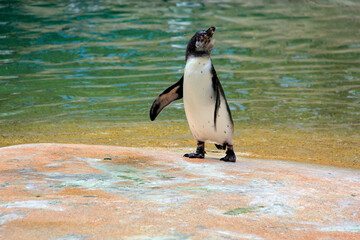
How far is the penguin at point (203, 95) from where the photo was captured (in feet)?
12.4

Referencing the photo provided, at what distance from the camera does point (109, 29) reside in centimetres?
1642

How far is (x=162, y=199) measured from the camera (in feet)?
8.13

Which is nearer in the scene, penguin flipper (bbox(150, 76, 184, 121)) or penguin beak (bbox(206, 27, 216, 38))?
penguin beak (bbox(206, 27, 216, 38))

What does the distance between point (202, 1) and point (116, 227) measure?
64.7ft

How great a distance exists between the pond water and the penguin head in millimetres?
1699

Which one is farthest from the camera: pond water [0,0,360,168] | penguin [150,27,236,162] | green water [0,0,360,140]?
green water [0,0,360,140]

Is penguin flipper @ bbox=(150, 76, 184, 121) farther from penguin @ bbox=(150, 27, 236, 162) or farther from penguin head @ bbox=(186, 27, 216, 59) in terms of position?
penguin head @ bbox=(186, 27, 216, 59)

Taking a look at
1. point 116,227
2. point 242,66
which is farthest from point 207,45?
point 242,66

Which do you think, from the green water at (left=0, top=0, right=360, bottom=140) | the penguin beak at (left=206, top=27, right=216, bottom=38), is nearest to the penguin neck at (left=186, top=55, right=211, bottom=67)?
the penguin beak at (left=206, top=27, right=216, bottom=38)

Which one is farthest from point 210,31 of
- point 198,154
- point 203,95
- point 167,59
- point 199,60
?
point 167,59

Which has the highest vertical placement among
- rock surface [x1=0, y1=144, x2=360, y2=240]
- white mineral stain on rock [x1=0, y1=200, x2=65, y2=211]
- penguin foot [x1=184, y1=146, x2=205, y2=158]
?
white mineral stain on rock [x1=0, y1=200, x2=65, y2=211]

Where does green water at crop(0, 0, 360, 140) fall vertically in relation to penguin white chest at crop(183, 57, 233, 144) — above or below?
below

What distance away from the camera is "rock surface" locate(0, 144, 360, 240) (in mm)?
2093

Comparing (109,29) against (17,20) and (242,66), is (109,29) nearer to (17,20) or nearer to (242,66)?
(17,20)
